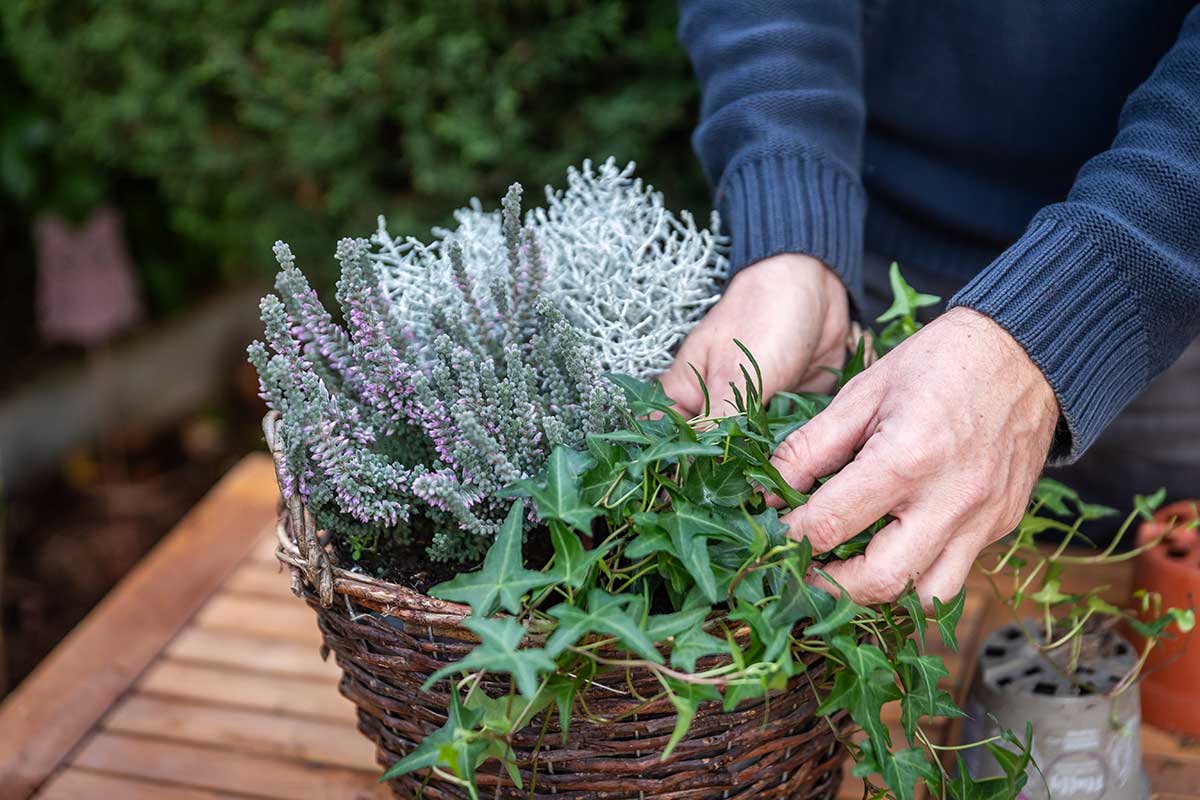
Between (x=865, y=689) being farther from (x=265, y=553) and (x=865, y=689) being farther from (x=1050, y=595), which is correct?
(x=265, y=553)

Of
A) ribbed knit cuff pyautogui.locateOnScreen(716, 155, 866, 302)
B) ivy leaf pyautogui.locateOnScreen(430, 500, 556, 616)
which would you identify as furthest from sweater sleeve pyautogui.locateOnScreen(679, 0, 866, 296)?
ivy leaf pyautogui.locateOnScreen(430, 500, 556, 616)

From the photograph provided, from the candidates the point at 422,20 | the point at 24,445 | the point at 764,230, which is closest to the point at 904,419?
the point at 764,230

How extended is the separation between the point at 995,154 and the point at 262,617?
1.01 m

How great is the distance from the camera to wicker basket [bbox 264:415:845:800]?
26.6 inches

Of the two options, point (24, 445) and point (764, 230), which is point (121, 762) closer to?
point (764, 230)

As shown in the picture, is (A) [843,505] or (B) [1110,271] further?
(B) [1110,271]

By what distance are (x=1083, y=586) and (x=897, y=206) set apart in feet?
1.65

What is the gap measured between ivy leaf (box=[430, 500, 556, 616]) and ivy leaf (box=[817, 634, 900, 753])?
190mm

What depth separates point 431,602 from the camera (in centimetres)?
66

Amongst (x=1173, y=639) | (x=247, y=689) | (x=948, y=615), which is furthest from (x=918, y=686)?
(x=247, y=689)

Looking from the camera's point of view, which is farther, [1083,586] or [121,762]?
[1083,586]

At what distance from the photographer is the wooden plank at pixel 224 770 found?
0.96 m

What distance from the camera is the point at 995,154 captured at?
48.0 inches

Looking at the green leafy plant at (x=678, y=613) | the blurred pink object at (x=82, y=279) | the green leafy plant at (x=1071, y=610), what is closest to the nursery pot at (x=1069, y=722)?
the green leafy plant at (x=1071, y=610)
